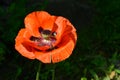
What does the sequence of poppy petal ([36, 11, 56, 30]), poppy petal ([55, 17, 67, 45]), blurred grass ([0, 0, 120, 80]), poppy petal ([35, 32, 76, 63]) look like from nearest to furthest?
poppy petal ([35, 32, 76, 63]) → poppy petal ([55, 17, 67, 45]) → poppy petal ([36, 11, 56, 30]) → blurred grass ([0, 0, 120, 80])

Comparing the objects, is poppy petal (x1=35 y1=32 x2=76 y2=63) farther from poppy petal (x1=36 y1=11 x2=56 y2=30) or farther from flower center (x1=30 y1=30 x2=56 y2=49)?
poppy petal (x1=36 y1=11 x2=56 y2=30)

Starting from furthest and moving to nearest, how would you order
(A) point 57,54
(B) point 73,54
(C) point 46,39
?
(B) point 73,54, (C) point 46,39, (A) point 57,54

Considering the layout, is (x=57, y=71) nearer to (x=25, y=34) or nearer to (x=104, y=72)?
(x=104, y=72)

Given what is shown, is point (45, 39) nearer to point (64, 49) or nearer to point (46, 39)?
point (46, 39)

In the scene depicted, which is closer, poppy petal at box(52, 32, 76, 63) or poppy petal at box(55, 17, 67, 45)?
poppy petal at box(52, 32, 76, 63)

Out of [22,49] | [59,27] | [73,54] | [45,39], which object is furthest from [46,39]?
[73,54]

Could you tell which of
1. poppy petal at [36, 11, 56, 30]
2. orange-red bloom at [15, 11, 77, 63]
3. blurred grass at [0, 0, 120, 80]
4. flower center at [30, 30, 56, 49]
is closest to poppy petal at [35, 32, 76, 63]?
orange-red bloom at [15, 11, 77, 63]
